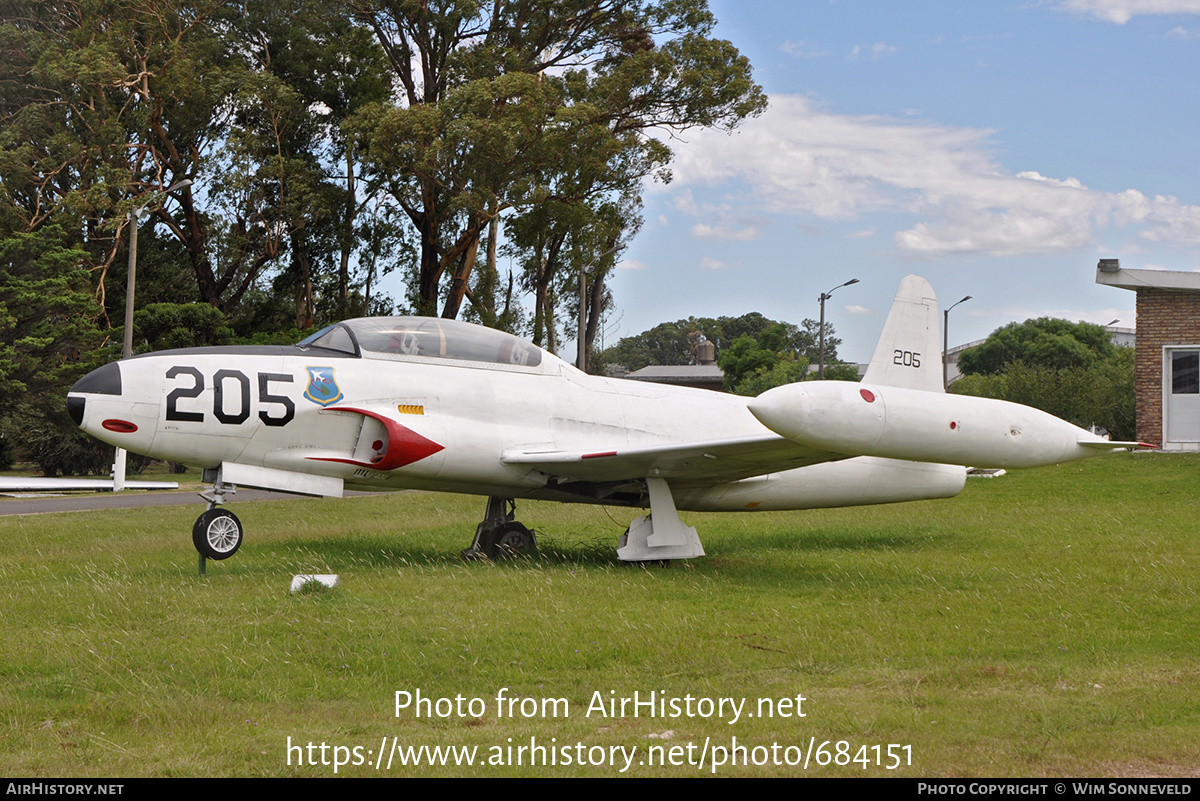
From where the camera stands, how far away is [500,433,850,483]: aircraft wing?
9723 millimetres

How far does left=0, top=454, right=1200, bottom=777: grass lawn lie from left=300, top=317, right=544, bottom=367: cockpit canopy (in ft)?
7.34

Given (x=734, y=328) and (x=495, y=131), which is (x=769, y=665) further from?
(x=734, y=328)

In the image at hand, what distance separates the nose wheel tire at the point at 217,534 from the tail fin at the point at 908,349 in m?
6.95

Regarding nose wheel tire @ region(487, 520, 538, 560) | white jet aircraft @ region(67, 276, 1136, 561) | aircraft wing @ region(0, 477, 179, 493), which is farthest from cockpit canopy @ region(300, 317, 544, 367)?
aircraft wing @ region(0, 477, 179, 493)

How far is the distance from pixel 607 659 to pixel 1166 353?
959 inches

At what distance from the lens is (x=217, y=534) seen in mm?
9414

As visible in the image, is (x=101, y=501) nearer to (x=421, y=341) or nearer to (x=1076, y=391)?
(x=421, y=341)

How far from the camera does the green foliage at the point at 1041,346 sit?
299 feet

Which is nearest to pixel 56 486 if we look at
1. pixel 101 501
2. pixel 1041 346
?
pixel 101 501

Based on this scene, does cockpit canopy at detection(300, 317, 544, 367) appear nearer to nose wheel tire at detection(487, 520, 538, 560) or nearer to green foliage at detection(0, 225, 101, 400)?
nose wheel tire at detection(487, 520, 538, 560)

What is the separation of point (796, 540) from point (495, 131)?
21.9 m

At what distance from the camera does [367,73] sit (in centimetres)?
3956

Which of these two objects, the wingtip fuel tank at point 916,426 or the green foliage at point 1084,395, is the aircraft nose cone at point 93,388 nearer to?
the wingtip fuel tank at point 916,426

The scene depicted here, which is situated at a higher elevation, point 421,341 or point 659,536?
point 421,341
